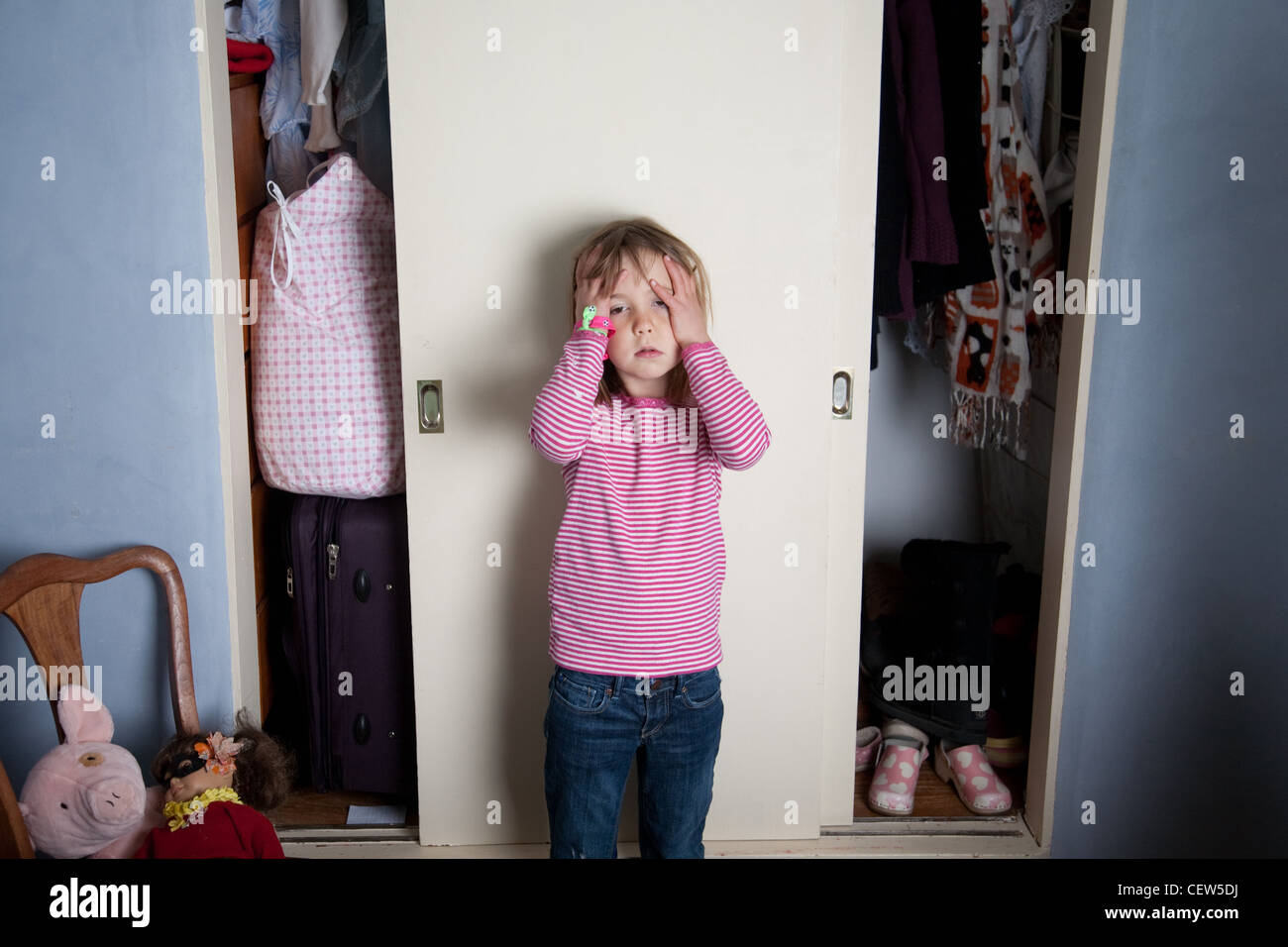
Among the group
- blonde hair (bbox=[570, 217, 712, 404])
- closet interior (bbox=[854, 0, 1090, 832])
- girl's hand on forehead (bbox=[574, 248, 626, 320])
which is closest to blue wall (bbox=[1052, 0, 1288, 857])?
closet interior (bbox=[854, 0, 1090, 832])

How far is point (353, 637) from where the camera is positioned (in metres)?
2.11

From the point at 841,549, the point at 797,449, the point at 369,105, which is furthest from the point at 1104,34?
the point at 369,105

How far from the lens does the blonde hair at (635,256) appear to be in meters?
1.63

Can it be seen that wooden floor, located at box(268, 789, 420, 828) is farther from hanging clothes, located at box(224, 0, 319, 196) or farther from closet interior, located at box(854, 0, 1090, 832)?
hanging clothes, located at box(224, 0, 319, 196)

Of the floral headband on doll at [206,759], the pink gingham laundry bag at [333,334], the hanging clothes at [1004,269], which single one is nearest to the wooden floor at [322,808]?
the floral headband on doll at [206,759]

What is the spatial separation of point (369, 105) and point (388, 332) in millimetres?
447

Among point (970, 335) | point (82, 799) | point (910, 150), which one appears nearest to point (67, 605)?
point (82, 799)

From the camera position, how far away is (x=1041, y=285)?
87.3 inches

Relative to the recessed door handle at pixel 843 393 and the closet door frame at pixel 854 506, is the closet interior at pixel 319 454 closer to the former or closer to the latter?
the closet door frame at pixel 854 506

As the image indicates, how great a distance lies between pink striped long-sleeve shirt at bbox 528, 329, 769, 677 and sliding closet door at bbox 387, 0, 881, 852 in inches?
9.8

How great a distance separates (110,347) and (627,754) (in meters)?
1.06

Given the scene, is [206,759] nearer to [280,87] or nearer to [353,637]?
[353,637]

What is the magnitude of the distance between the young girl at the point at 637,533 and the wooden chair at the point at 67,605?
62 centimetres

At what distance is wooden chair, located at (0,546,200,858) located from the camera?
1.67 metres
